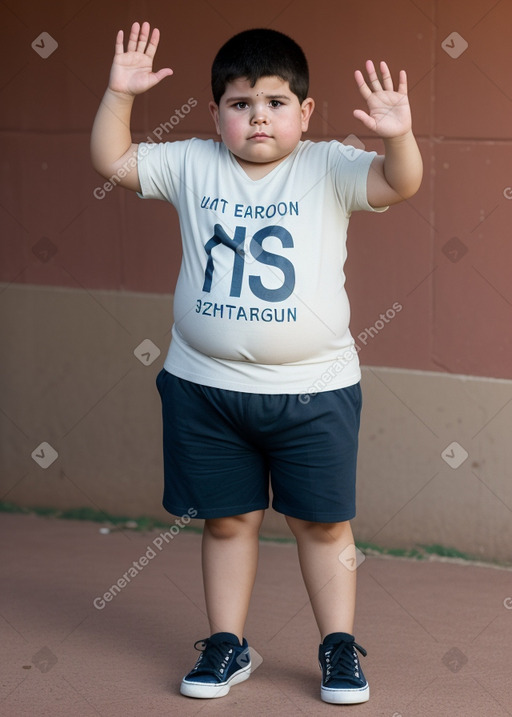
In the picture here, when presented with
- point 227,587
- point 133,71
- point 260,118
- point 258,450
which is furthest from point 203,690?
point 133,71

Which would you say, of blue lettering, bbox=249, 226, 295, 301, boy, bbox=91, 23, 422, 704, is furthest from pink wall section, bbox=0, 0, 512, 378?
blue lettering, bbox=249, 226, 295, 301

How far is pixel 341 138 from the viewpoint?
3.84 meters

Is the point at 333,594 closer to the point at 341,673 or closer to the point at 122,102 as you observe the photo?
the point at 341,673

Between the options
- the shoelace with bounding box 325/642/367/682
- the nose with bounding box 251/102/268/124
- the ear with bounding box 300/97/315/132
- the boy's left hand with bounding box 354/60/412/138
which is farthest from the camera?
the shoelace with bounding box 325/642/367/682

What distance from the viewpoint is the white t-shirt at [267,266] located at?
2.68 m

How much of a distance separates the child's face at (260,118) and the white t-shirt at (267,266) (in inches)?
3.1

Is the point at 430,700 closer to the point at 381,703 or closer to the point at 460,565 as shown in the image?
the point at 381,703

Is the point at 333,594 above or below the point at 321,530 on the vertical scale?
below

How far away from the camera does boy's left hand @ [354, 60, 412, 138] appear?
8.27ft

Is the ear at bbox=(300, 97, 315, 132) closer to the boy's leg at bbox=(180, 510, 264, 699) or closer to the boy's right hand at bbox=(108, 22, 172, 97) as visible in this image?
the boy's right hand at bbox=(108, 22, 172, 97)

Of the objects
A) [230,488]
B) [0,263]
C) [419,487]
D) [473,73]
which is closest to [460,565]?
[419,487]

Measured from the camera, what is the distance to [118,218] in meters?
4.29

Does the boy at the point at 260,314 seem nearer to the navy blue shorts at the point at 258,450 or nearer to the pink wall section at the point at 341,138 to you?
the navy blue shorts at the point at 258,450

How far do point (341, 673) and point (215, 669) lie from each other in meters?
0.33
